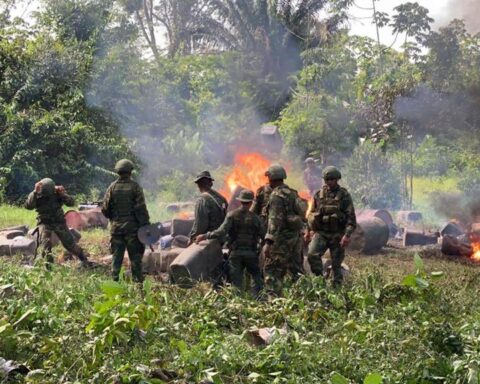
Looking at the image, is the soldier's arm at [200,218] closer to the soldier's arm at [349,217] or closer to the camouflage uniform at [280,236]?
the camouflage uniform at [280,236]

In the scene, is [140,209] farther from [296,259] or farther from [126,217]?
[296,259]

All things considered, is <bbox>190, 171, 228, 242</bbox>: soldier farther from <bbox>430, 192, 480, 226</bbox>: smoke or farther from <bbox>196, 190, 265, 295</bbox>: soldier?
<bbox>430, 192, 480, 226</bbox>: smoke

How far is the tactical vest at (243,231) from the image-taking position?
30.1 ft

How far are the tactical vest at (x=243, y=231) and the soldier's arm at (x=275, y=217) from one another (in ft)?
0.64

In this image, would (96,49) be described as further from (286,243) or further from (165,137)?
(286,243)

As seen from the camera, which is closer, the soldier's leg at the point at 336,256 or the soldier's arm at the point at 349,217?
the soldier's arm at the point at 349,217

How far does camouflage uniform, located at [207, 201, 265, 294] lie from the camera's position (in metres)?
9.16

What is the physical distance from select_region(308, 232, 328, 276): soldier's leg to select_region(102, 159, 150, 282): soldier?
88.0 inches

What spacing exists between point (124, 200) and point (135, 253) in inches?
28.7

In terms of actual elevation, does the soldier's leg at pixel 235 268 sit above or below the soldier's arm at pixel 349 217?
below

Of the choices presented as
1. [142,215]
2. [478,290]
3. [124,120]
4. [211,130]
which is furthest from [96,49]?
[478,290]

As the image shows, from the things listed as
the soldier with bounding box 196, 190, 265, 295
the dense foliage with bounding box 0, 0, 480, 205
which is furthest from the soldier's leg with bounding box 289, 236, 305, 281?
the dense foliage with bounding box 0, 0, 480, 205

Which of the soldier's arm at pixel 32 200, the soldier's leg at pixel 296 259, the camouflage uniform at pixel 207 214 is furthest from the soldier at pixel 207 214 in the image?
the soldier's arm at pixel 32 200

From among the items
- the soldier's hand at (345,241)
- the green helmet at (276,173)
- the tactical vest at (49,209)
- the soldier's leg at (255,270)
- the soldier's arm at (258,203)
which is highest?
the green helmet at (276,173)
